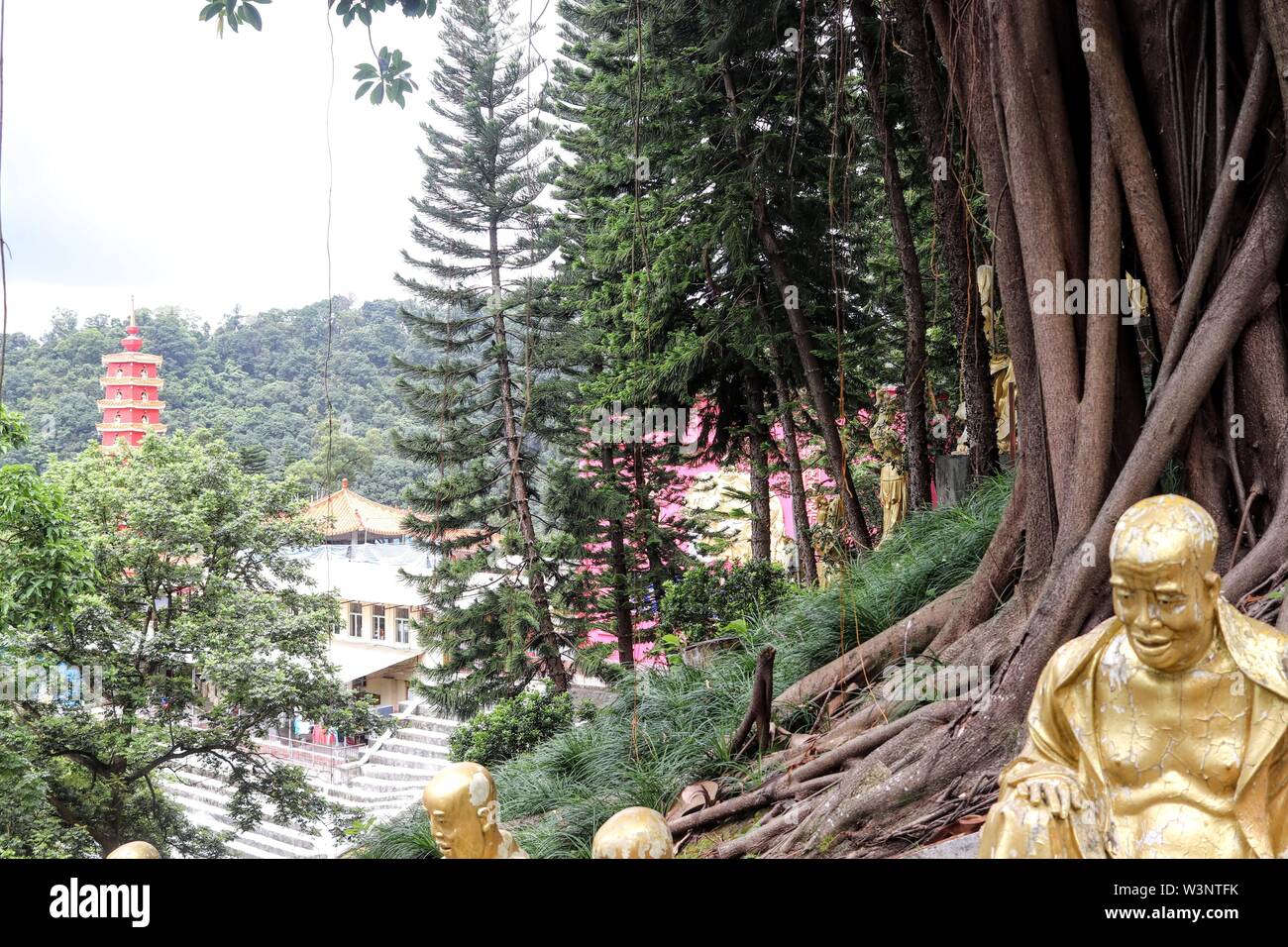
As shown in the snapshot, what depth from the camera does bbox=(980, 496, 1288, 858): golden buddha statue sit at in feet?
5.53

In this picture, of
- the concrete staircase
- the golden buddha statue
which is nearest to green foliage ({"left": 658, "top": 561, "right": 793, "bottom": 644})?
the golden buddha statue

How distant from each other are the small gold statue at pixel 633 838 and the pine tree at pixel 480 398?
1157 cm

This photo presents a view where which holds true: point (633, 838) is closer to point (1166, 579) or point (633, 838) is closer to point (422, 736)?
point (1166, 579)

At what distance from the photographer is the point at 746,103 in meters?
8.02

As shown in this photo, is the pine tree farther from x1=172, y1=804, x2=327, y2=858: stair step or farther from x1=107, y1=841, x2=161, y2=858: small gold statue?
x1=107, y1=841, x2=161, y2=858: small gold statue

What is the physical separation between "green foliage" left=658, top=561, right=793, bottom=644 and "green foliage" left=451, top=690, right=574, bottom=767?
119cm

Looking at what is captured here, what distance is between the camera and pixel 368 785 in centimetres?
1647

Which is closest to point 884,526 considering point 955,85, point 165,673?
point 955,85

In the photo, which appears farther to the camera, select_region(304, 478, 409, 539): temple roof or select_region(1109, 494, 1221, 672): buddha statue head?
select_region(304, 478, 409, 539): temple roof

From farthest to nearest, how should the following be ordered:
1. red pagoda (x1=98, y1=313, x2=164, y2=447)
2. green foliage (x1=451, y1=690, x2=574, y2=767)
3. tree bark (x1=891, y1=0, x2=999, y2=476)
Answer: red pagoda (x1=98, y1=313, x2=164, y2=447)
green foliage (x1=451, y1=690, x2=574, y2=767)
tree bark (x1=891, y1=0, x2=999, y2=476)

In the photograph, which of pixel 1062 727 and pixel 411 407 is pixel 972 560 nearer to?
pixel 1062 727

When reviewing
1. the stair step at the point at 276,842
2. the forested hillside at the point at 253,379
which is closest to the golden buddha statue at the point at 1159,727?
the stair step at the point at 276,842
